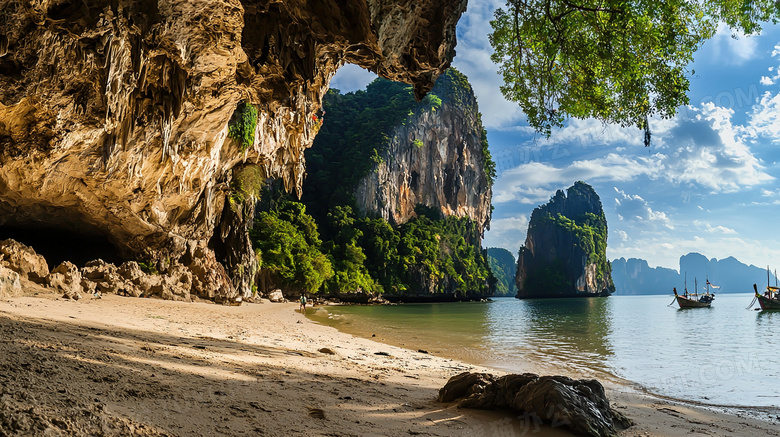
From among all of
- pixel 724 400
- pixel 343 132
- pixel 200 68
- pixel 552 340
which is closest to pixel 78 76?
pixel 200 68

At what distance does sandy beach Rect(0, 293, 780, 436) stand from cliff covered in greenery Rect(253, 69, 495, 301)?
1247 inches

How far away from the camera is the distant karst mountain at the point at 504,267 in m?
162

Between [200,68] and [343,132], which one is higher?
[343,132]

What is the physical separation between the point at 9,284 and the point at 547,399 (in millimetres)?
9357

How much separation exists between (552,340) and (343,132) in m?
61.6

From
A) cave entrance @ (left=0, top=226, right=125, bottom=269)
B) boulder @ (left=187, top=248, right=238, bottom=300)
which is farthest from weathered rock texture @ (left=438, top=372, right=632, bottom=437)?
boulder @ (left=187, top=248, right=238, bottom=300)

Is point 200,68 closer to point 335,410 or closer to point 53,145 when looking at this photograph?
point 53,145

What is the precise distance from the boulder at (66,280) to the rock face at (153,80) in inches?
111

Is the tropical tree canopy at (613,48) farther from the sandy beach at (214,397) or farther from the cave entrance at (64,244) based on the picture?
the cave entrance at (64,244)

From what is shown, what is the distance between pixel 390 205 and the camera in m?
64.9

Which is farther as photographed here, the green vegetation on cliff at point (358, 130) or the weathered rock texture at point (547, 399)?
the green vegetation on cliff at point (358, 130)

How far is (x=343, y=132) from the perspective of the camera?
231ft

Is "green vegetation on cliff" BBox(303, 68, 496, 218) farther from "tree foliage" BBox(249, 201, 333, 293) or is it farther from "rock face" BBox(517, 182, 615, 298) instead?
"rock face" BBox(517, 182, 615, 298)

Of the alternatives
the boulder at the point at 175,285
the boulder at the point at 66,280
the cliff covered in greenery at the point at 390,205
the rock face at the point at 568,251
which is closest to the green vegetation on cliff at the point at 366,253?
the cliff covered in greenery at the point at 390,205
